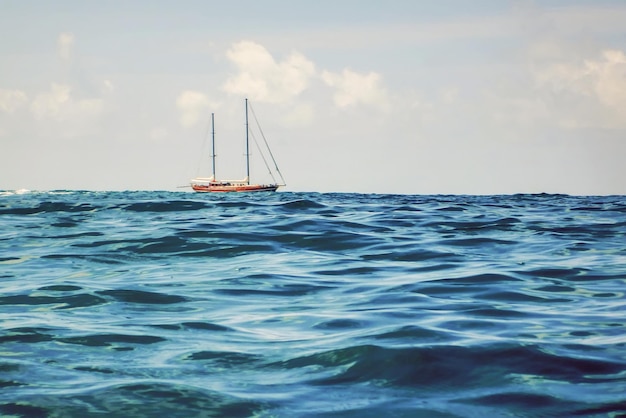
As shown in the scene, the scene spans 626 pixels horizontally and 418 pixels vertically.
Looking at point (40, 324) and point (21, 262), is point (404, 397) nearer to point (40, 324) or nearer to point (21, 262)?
point (40, 324)

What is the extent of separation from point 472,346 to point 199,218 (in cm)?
1600

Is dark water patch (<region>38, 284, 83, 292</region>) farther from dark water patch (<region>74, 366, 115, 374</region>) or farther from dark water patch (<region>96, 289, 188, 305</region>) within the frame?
dark water patch (<region>74, 366, 115, 374</region>)

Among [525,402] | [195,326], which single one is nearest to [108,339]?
[195,326]

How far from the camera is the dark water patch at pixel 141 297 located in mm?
9258

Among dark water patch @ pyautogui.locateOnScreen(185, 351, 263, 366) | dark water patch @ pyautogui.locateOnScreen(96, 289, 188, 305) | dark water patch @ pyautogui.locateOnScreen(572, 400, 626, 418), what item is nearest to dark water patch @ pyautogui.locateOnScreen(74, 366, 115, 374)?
dark water patch @ pyautogui.locateOnScreen(185, 351, 263, 366)

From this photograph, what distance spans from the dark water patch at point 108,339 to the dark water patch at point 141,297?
1.93 m

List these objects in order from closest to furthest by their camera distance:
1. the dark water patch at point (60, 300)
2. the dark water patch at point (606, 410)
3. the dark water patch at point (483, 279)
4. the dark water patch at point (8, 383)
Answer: the dark water patch at point (606, 410), the dark water patch at point (8, 383), the dark water patch at point (60, 300), the dark water patch at point (483, 279)

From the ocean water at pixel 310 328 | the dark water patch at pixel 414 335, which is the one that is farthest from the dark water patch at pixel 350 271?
the dark water patch at pixel 414 335

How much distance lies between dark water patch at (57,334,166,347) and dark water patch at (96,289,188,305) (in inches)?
76.1

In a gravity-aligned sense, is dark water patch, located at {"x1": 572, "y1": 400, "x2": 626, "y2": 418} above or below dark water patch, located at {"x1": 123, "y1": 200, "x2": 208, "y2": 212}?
below

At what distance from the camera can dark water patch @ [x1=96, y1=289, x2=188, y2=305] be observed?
30.4 feet

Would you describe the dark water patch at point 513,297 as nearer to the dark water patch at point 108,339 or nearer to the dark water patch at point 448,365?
the dark water patch at point 448,365

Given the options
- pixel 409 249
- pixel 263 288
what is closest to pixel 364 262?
pixel 409 249

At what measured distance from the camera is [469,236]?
58.3 ft
